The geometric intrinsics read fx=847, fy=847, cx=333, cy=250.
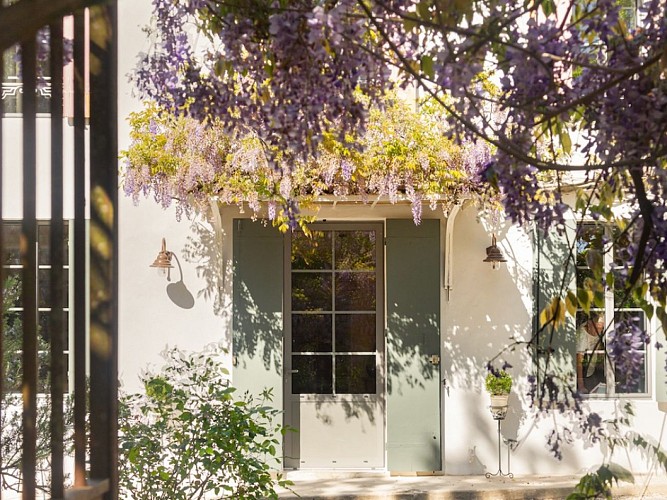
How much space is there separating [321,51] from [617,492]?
5.26 m

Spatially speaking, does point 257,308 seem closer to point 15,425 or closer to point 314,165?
point 314,165

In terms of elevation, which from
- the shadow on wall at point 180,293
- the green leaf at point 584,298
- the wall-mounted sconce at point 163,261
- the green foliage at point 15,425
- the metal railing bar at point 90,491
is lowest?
the green foliage at point 15,425

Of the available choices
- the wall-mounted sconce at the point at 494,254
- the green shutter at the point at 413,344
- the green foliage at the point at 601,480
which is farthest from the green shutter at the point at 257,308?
the green foliage at the point at 601,480

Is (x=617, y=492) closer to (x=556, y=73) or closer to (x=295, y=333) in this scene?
(x=295, y=333)

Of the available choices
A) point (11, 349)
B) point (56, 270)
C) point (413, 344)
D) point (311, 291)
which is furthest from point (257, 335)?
point (56, 270)

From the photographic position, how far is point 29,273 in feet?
4.35

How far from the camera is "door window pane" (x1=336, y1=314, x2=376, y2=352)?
7004 millimetres

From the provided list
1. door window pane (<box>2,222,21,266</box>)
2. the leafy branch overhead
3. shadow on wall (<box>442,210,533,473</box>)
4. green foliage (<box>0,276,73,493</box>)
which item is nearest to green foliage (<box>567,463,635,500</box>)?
green foliage (<box>0,276,73,493</box>)

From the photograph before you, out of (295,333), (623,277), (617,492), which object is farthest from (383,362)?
(623,277)

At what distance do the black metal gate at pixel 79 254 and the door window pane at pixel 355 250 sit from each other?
5.41 meters

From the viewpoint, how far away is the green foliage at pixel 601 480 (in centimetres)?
192

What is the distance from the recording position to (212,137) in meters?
5.91

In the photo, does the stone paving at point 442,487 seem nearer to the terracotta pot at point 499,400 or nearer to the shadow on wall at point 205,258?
the terracotta pot at point 499,400

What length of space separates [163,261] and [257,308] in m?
0.82
